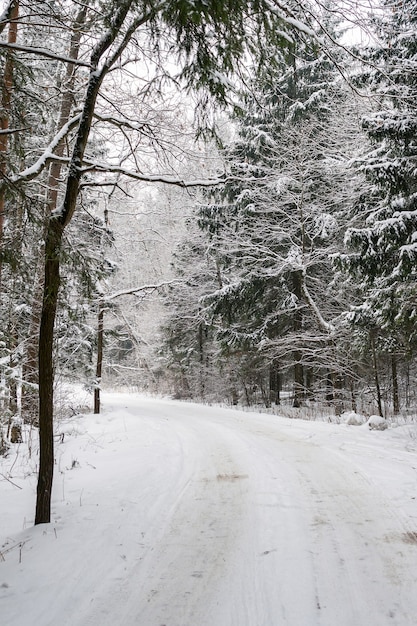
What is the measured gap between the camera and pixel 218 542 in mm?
3559

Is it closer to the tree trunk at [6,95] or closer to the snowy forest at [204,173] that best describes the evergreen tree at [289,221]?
the snowy forest at [204,173]

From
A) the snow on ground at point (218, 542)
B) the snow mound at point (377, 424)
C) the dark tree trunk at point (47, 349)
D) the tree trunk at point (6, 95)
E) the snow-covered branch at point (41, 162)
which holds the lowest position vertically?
the snow on ground at point (218, 542)

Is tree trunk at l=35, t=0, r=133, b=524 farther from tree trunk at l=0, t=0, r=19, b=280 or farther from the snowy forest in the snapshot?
tree trunk at l=0, t=0, r=19, b=280

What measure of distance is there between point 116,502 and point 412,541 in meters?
3.17

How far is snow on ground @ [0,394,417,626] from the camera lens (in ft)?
8.54

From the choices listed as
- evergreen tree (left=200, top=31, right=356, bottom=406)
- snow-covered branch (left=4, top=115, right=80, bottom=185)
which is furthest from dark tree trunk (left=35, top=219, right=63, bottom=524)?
evergreen tree (left=200, top=31, right=356, bottom=406)

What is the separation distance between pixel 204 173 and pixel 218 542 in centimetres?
472

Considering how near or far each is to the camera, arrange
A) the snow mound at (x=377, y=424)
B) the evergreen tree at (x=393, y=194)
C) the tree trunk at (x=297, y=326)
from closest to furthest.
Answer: the evergreen tree at (x=393, y=194), the snow mound at (x=377, y=424), the tree trunk at (x=297, y=326)

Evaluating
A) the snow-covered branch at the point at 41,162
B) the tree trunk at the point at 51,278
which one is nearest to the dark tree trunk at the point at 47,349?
the tree trunk at the point at 51,278

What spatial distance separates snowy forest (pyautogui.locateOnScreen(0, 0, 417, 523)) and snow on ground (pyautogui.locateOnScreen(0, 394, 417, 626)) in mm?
952

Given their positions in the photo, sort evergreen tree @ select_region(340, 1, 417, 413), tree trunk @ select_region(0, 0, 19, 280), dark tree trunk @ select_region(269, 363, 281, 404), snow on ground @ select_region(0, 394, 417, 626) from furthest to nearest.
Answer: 1. dark tree trunk @ select_region(269, 363, 281, 404)
2. evergreen tree @ select_region(340, 1, 417, 413)
3. tree trunk @ select_region(0, 0, 19, 280)
4. snow on ground @ select_region(0, 394, 417, 626)

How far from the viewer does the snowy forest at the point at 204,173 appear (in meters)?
3.63

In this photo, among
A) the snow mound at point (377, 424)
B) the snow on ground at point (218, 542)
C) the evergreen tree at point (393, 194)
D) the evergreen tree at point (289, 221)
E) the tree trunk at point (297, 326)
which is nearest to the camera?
the snow on ground at point (218, 542)

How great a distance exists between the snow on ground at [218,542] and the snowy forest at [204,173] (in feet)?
3.12
